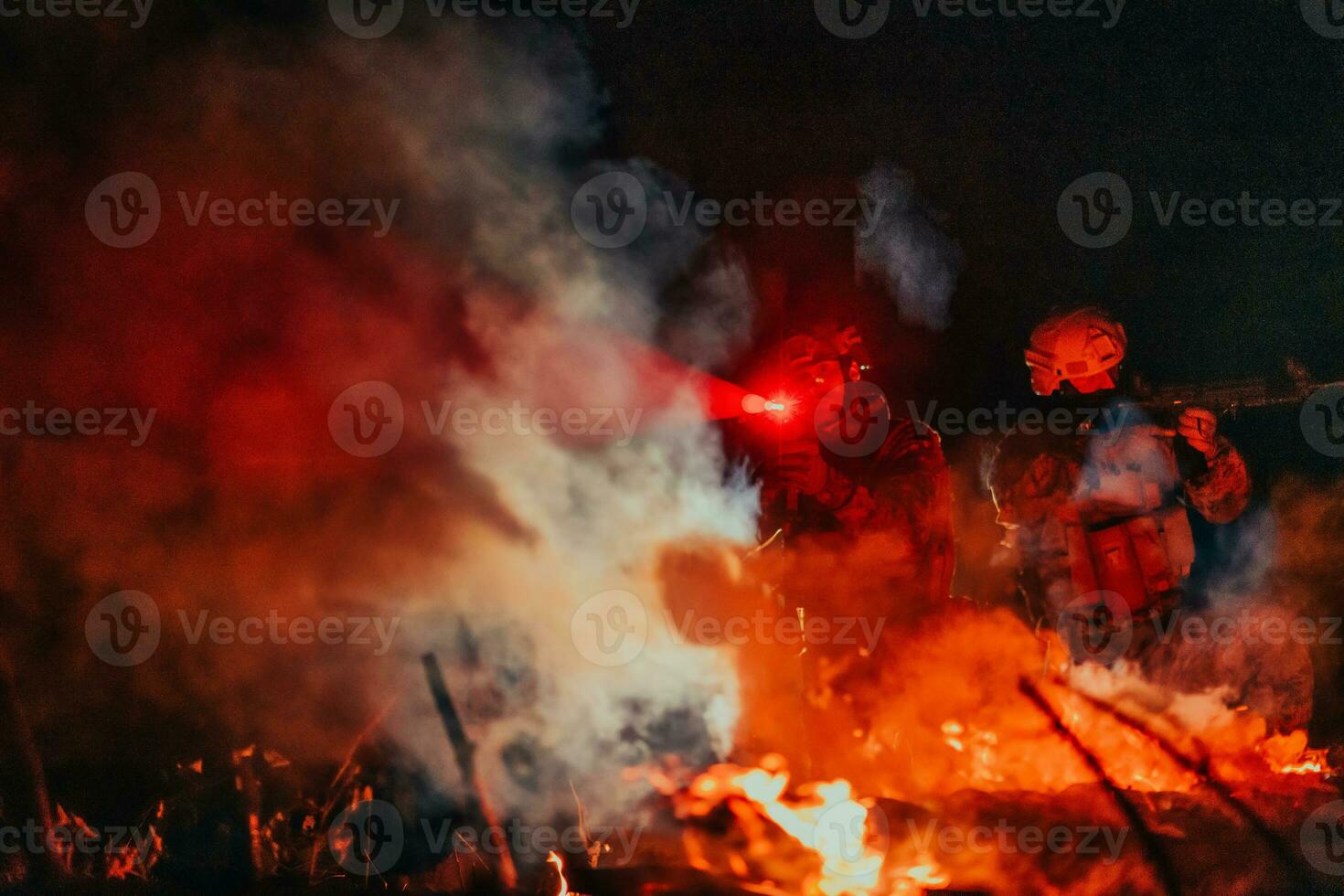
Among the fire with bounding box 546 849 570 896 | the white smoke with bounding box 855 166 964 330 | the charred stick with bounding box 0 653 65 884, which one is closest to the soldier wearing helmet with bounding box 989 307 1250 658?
the white smoke with bounding box 855 166 964 330

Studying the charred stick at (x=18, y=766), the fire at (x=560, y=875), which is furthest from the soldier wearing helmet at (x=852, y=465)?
the charred stick at (x=18, y=766)

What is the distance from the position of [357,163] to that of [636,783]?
21.4 ft

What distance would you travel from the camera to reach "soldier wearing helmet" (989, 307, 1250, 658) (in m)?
7.52

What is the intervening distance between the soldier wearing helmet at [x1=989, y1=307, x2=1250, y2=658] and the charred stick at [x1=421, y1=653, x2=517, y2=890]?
18.7ft

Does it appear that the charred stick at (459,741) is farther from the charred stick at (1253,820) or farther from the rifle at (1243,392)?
the rifle at (1243,392)

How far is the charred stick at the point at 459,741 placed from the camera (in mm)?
7969

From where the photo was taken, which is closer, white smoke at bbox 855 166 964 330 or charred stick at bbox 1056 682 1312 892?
charred stick at bbox 1056 682 1312 892

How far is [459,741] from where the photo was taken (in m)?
8.34

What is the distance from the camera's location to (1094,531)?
25.4 ft

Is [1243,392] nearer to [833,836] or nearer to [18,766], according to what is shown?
[833,836]

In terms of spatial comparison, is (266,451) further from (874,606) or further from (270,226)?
(874,606)

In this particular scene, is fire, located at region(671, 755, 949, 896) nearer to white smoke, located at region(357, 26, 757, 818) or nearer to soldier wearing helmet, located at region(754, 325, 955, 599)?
soldier wearing helmet, located at region(754, 325, 955, 599)

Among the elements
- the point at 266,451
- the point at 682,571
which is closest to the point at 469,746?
the point at 682,571

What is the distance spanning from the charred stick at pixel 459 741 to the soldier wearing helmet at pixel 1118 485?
5.71 metres
